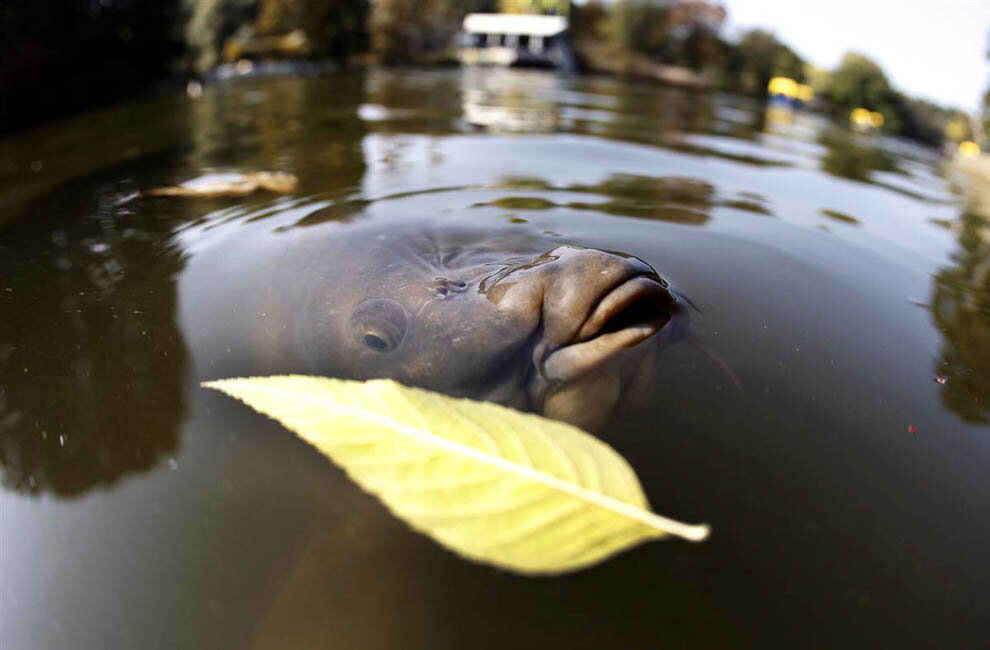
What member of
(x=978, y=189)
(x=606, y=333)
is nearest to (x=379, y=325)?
(x=606, y=333)

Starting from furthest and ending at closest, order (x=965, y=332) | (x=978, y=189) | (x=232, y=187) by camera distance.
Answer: (x=978, y=189) → (x=232, y=187) → (x=965, y=332)

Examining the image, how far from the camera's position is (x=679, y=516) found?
1231mm

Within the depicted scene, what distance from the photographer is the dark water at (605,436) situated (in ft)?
3.64

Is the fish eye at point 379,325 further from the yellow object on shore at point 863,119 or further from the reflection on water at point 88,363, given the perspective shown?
the yellow object on shore at point 863,119

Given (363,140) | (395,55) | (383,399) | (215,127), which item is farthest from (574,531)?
(395,55)

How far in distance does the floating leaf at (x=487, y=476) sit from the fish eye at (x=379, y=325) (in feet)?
1.57

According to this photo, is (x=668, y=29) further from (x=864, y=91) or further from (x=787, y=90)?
(x=787, y=90)

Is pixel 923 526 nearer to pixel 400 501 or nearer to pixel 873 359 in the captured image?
pixel 873 359

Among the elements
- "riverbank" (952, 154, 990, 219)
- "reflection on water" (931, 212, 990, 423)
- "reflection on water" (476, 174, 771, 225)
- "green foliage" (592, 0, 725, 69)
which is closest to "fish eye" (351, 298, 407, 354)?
"reflection on water" (476, 174, 771, 225)

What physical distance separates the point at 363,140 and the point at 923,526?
479 centimetres

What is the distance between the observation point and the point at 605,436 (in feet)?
4.65

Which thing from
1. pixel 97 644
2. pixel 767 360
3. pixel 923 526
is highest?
pixel 767 360

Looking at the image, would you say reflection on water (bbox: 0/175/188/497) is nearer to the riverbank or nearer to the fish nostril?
the fish nostril

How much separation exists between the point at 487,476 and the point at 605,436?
1.40 ft
